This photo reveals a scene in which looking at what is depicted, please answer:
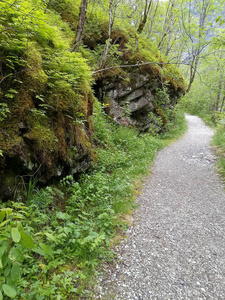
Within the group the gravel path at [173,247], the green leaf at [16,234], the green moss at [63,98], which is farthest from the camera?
the green moss at [63,98]

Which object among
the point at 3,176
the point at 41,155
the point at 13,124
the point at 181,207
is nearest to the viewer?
the point at 3,176

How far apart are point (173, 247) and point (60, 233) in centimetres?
226

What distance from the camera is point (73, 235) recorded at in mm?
2859

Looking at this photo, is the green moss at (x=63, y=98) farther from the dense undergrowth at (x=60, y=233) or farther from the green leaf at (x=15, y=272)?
the green leaf at (x=15, y=272)

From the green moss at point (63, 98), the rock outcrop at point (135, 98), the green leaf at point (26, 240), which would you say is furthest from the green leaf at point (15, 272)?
the rock outcrop at point (135, 98)

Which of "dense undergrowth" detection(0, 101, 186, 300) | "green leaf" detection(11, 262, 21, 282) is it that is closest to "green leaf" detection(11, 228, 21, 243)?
"dense undergrowth" detection(0, 101, 186, 300)

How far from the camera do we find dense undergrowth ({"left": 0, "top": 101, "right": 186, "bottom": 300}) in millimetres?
1408

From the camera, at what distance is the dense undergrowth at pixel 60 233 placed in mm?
1408

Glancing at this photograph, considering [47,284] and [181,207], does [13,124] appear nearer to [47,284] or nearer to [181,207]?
[47,284]

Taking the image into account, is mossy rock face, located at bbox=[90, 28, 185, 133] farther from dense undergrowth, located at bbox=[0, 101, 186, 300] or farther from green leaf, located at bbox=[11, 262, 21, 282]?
green leaf, located at bbox=[11, 262, 21, 282]

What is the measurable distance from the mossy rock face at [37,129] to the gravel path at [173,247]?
2.08 meters

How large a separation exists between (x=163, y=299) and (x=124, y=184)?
9.29 ft

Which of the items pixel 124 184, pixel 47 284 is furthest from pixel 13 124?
pixel 124 184

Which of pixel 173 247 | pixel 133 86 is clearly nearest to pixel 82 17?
pixel 133 86
